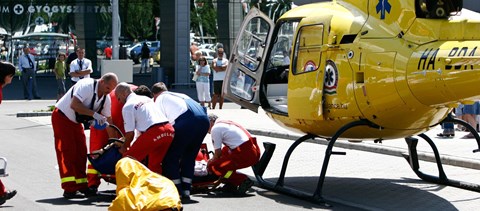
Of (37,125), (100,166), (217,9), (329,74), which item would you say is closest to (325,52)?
(329,74)

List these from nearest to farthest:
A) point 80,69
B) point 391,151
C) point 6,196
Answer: point 6,196 → point 391,151 → point 80,69

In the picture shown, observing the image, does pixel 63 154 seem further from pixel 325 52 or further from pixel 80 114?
pixel 325 52

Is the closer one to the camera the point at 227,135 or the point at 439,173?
the point at 227,135

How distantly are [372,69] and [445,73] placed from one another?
1209mm

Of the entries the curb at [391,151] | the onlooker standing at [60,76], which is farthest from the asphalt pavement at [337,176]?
the onlooker standing at [60,76]

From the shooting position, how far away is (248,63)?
1457cm

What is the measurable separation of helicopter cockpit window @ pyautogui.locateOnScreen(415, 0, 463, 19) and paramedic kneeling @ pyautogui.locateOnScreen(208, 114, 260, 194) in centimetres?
279

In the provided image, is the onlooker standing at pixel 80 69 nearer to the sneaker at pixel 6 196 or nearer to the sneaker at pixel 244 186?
the sneaker at pixel 244 186

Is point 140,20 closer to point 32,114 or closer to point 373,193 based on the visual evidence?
point 32,114

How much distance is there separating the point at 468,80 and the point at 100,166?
454 centimetres

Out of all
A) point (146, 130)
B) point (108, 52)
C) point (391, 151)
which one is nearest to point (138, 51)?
point (108, 52)

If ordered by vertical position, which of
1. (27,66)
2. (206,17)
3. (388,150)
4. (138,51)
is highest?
(388,150)

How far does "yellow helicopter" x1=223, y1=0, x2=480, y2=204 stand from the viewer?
36.6 ft

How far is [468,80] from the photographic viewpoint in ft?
35.1
